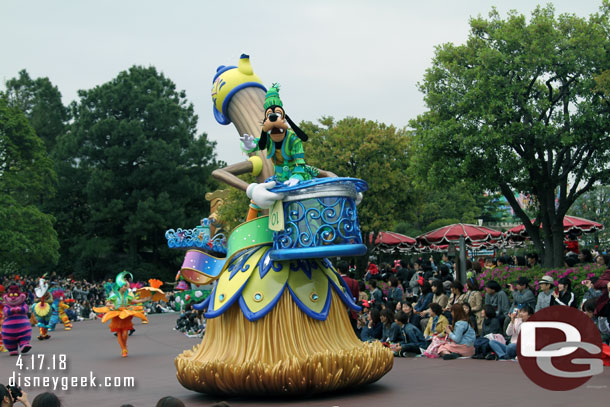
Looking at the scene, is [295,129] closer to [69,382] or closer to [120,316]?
[69,382]

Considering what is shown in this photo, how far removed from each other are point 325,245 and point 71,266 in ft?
125

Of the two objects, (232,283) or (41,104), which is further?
(41,104)

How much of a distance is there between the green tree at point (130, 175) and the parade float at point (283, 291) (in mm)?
31184

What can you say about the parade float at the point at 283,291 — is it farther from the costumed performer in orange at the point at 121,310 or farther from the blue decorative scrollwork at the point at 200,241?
the costumed performer in orange at the point at 121,310

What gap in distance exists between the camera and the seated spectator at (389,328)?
480 inches

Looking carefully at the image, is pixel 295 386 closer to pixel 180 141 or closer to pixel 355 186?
pixel 355 186

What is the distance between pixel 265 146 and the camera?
8.23 meters

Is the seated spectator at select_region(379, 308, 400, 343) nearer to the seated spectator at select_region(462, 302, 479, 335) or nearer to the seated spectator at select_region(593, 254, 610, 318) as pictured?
the seated spectator at select_region(462, 302, 479, 335)

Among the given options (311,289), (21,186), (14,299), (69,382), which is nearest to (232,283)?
(311,289)

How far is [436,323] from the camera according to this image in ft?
40.0

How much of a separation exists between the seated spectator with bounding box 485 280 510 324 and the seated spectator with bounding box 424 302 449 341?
906 millimetres

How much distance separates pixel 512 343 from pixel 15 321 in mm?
10558

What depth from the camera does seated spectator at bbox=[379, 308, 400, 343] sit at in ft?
40.0
